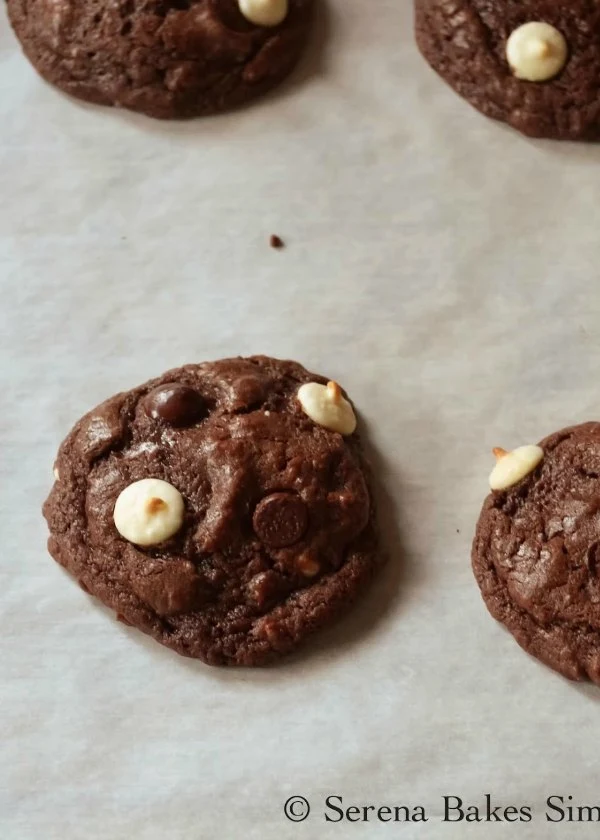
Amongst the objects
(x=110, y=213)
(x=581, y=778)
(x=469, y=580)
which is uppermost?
(x=110, y=213)

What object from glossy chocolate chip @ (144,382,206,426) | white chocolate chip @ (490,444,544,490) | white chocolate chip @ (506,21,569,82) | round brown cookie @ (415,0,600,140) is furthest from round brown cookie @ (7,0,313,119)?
white chocolate chip @ (490,444,544,490)

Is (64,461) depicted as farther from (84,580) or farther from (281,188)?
(281,188)

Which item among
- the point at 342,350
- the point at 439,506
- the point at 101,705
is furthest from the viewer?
the point at 342,350

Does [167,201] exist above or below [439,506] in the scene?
above

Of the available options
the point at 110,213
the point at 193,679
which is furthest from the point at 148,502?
the point at 110,213

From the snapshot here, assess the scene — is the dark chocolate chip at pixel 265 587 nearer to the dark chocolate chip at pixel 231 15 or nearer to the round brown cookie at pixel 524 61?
the round brown cookie at pixel 524 61

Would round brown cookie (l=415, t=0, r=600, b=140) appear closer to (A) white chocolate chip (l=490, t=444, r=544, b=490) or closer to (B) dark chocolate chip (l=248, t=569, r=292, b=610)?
(A) white chocolate chip (l=490, t=444, r=544, b=490)

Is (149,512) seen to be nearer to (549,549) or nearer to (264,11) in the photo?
(549,549)

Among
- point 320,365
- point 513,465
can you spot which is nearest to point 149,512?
point 320,365
